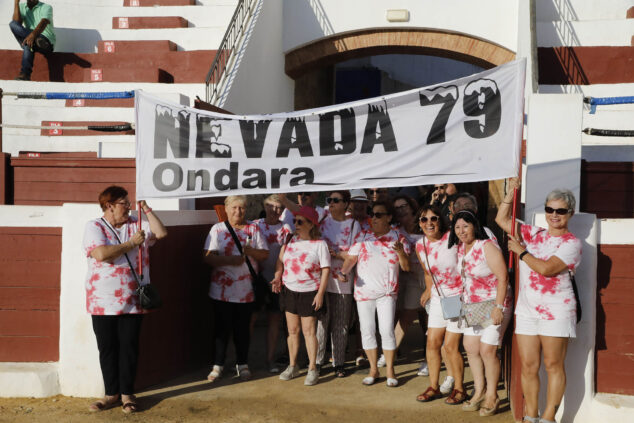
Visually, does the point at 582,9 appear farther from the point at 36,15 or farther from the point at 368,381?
the point at 36,15

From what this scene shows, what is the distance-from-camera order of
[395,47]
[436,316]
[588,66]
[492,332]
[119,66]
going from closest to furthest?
[492,332] < [436,316] < [588,66] < [119,66] < [395,47]

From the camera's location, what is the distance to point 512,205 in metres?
5.05

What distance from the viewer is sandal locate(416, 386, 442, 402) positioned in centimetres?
564

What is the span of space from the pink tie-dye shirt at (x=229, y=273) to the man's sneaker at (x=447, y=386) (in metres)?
1.85

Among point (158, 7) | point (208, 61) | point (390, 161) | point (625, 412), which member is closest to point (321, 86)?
point (158, 7)

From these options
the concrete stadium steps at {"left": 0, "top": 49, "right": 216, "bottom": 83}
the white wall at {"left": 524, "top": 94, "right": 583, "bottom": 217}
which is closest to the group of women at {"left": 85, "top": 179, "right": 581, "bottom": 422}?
the white wall at {"left": 524, "top": 94, "right": 583, "bottom": 217}

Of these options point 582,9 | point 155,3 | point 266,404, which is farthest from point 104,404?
point 582,9

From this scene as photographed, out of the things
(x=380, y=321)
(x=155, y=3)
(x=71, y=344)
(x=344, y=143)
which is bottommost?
(x=71, y=344)

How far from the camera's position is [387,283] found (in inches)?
241

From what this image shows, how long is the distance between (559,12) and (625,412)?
335 inches

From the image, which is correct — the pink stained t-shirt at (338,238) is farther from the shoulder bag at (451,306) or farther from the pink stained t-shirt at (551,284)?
the pink stained t-shirt at (551,284)

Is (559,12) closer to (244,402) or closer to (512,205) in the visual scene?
(512,205)

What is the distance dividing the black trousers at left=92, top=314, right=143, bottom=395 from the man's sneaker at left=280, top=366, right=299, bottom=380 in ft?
4.56

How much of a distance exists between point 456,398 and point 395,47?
8724 millimetres
